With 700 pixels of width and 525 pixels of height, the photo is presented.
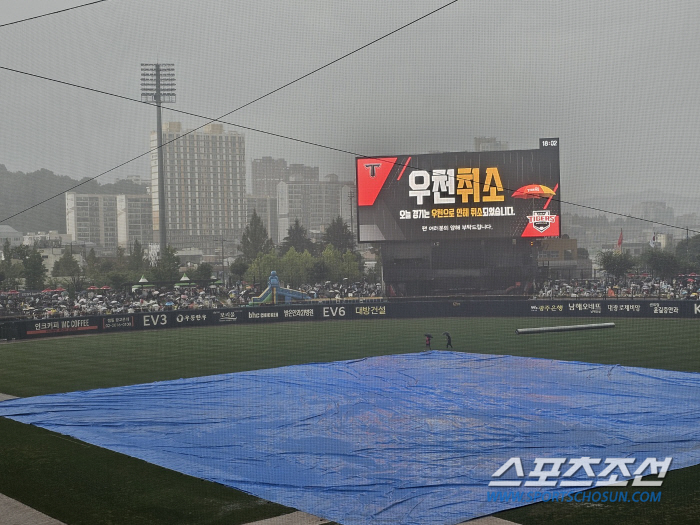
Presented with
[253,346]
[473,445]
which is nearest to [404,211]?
[253,346]

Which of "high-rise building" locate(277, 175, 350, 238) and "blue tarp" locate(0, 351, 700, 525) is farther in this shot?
"high-rise building" locate(277, 175, 350, 238)

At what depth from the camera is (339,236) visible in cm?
7488

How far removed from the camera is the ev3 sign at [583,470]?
7.05m

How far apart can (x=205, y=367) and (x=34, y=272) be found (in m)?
45.9

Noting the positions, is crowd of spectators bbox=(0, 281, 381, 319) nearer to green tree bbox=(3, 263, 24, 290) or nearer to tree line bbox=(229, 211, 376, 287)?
tree line bbox=(229, 211, 376, 287)

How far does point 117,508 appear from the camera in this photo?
666 cm

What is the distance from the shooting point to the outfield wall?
2758 centimetres

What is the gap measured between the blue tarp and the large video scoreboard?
60.6 ft

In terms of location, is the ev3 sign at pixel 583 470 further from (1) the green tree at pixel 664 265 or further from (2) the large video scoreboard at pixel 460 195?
(1) the green tree at pixel 664 265

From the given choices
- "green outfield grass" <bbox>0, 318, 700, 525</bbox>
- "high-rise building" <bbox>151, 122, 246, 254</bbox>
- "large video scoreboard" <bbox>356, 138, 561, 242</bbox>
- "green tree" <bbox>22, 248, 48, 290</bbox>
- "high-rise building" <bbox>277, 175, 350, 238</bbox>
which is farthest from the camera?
"high-rise building" <bbox>277, 175, 350, 238</bbox>

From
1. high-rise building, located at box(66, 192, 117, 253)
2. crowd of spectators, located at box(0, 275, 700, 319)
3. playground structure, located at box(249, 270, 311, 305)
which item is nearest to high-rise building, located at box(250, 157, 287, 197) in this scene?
crowd of spectators, located at box(0, 275, 700, 319)

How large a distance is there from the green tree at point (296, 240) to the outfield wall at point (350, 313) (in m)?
36.0

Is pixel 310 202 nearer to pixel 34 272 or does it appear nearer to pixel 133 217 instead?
pixel 34 272

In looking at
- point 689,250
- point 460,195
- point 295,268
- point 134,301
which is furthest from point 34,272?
point 689,250
